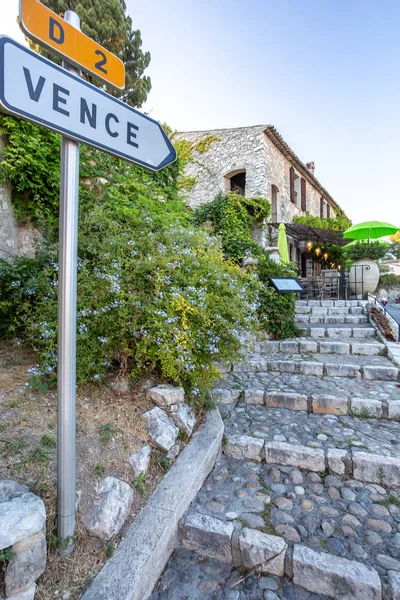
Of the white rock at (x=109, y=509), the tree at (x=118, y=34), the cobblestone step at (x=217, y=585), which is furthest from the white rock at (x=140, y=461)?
the tree at (x=118, y=34)

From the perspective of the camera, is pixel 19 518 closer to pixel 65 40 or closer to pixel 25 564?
pixel 25 564

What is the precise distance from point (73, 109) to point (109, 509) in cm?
180

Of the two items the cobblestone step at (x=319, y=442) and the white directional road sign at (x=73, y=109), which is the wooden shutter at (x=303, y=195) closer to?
the cobblestone step at (x=319, y=442)

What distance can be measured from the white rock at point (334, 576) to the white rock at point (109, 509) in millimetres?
879

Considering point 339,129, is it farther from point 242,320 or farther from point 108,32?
point 242,320

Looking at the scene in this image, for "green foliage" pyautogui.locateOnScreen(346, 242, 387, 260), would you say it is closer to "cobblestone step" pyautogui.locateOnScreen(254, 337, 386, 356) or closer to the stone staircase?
"cobblestone step" pyautogui.locateOnScreen(254, 337, 386, 356)

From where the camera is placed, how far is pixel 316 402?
2871 millimetres

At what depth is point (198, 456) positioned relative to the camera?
195 centimetres

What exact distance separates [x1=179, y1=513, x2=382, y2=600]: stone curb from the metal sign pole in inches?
28.1

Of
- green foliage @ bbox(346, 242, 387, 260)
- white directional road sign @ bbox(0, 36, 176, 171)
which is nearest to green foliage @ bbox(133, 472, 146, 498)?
white directional road sign @ bbox(0, 36, 176, 171)

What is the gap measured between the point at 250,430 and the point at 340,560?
3.83ft

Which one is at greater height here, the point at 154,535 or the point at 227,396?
the point at 227,396

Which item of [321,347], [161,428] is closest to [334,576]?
[161,428]

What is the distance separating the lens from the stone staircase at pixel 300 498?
1.38m
